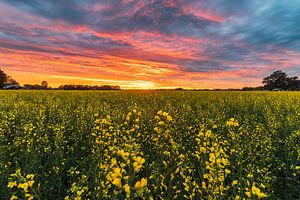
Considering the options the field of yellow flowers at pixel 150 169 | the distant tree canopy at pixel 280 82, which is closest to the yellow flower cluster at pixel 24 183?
the field of yellow flowers at pixel 150 169

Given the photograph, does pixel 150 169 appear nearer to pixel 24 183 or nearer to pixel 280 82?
pixel 24 183

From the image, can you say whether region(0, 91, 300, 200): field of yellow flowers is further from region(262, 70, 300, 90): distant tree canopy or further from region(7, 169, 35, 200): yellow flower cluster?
region(262, 70, 300, 90): distant tree canopy

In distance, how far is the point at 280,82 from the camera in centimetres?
8731

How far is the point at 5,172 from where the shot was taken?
14.1 ft

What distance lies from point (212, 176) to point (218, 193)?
0.71 feet

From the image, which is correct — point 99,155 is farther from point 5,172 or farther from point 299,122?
point 299,122

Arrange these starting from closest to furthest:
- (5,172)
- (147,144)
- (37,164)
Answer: (5,172) → (37,164) → (147,144)

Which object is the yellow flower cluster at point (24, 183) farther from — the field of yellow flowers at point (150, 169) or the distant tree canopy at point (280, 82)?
the distant tree canopy at point (280, 82)

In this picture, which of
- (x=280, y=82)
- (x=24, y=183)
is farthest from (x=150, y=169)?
(x=280, y=82)

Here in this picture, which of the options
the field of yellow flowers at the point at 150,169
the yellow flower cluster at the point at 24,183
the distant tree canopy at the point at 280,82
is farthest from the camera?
the distant tree canopy at the point at 280,82

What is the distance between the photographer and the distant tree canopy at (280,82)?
278 feet

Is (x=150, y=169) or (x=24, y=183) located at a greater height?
(x=24, y=183)

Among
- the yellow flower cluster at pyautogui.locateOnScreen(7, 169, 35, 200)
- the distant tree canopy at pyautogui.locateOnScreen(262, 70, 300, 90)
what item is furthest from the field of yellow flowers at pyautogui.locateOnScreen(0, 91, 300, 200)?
the distant tree canopy at pyautogui.locateOnScreen(262, 70, 300, 90)

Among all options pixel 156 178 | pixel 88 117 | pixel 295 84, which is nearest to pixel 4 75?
pixel 88 117
